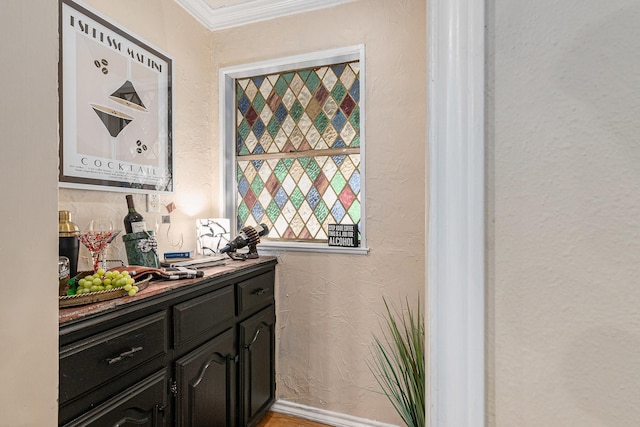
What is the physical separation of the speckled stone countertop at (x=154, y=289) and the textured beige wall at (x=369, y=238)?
1.28 ft

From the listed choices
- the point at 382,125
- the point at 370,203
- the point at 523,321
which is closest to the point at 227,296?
the point at 370,203

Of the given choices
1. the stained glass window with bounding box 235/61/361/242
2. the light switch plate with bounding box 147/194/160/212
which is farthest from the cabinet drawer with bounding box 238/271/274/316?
the light switch plate with bounding box 147/194/160/212

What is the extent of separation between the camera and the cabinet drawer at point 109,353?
92 centimetres

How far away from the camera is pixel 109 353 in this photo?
103 centimetres

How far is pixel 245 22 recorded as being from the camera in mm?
2207

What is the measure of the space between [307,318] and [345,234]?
1.97 feet

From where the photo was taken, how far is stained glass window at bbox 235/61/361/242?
2.13 m

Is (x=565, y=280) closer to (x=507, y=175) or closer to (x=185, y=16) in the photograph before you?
(x=507, y=175)

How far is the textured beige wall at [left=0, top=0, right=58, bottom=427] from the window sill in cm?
149

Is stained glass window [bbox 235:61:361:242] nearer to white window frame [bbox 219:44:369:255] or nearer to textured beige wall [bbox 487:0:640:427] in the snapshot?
white window frame [bbox 219:44:369:255]

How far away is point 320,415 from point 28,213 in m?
1.99

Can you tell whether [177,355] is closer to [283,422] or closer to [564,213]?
[283,422]

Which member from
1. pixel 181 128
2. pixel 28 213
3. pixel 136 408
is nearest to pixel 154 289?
pixel 136 408

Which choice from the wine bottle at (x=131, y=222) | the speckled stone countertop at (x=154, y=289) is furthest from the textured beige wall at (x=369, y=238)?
the wine bottle at (x=131, y=222)
